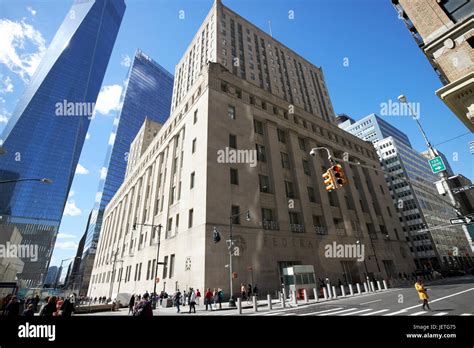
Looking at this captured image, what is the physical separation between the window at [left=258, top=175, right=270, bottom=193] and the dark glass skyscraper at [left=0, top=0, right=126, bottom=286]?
9749cm

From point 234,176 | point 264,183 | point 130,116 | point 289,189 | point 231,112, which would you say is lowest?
point 289,189

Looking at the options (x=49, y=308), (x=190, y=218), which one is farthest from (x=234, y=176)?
(x=49, y=308)

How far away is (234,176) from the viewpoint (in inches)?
1153

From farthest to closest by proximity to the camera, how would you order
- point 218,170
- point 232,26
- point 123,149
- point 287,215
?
point 123,149 → point 232,26 → point 287,215 → point 218,170

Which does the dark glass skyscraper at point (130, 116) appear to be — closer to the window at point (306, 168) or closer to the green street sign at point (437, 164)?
the window at point (306, 168)

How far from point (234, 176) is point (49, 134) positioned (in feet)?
467

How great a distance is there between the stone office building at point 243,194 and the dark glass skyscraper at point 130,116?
70690mm

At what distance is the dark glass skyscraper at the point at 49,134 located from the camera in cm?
11056

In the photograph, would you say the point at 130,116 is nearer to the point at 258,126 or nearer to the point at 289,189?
the point at 258,126

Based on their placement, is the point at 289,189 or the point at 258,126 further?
the point at 258,126

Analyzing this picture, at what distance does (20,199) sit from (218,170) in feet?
444
